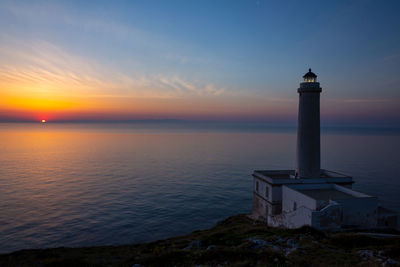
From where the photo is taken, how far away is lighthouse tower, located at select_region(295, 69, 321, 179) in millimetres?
28297

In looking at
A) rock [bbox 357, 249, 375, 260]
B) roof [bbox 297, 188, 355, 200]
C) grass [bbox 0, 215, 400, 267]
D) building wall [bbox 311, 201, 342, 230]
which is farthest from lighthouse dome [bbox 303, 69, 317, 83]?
rock [bbox 357, 249, 375, 260]

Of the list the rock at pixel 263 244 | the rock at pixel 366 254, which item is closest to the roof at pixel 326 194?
the rock at pixel 366 254

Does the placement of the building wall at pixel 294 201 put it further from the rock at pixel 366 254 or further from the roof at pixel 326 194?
the rock at pixel 366 254

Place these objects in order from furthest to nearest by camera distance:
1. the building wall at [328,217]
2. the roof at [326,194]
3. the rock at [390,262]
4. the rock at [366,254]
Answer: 1. the roof at [326,194]
2. the building wall at [328,217]
3. the rock at [366,254]
4. the rock at [390,262]

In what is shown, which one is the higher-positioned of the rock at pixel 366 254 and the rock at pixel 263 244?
the rock at pixel 366 254

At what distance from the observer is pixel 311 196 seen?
76.3 feet

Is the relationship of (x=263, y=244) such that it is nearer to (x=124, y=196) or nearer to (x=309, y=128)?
(x=309, y=128)

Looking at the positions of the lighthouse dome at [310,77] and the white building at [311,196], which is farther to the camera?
the lighthouse dome at [310,77]

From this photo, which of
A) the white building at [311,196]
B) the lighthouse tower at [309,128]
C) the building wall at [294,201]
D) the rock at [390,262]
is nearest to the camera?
the rock at [390,262]

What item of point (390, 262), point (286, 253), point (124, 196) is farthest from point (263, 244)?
point (124, 196)

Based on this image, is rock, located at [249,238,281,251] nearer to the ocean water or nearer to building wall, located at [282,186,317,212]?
building wall, located at [282,186,317,212]

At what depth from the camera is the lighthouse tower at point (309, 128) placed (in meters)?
28.3

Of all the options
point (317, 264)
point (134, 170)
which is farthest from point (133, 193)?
point (317, 264)

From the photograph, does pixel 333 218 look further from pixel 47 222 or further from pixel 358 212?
pixel 47 222
